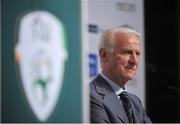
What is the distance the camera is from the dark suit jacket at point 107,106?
355cm

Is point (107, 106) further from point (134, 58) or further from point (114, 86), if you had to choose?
point (134, 58)

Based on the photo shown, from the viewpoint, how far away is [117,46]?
360 centimetres

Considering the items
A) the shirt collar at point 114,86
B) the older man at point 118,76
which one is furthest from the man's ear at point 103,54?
the shirt collar at point 114,86

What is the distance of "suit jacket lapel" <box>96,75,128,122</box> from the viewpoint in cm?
358

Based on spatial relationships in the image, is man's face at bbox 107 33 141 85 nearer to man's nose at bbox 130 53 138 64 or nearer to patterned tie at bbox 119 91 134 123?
man's nose at bbox 130 53 138 64

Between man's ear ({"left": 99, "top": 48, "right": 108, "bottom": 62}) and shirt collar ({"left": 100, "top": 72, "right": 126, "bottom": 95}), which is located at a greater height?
man's ear ({"left": 99, "top": 48, "right": 108, "bottom": 62})

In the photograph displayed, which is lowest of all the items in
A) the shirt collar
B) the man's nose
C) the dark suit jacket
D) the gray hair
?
the dark suit jacket

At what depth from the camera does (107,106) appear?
358cm

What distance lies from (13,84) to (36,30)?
42 cm

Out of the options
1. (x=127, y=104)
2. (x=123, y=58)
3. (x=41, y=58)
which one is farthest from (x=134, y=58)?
(x=41, y=58)

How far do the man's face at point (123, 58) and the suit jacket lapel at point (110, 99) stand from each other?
0.24 ft

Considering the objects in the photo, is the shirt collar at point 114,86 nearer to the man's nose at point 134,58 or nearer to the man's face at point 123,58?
the man's face at point 123,58

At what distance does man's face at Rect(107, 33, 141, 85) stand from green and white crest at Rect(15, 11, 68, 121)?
0.32 m

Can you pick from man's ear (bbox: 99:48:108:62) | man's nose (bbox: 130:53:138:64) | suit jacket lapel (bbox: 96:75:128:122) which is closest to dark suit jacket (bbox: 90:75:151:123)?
suit jacket lapel (bbox: 96:75:128:122)
